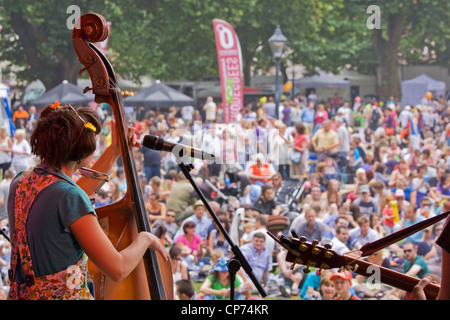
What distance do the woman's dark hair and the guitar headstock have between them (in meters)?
0.69

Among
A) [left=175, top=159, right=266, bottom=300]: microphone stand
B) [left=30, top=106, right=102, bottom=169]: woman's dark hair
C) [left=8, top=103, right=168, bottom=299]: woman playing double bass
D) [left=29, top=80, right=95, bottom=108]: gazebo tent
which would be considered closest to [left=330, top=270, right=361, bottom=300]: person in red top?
[left=175, top=159, right=266, bottom=300]: microphone stand

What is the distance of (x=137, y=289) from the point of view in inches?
95.4

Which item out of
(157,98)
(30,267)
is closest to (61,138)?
(30,267)

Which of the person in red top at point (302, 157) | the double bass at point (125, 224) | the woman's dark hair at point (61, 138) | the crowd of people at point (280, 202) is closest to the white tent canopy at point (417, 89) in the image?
the crowd of people at point (280, 202)

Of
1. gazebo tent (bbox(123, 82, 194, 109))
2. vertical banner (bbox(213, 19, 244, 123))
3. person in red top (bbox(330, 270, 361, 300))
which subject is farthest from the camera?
gazebo tent (bbox(123, 82, 194, 109))

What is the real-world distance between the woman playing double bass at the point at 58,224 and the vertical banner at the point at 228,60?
41.7 ft

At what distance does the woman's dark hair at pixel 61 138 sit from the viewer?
2.05 m

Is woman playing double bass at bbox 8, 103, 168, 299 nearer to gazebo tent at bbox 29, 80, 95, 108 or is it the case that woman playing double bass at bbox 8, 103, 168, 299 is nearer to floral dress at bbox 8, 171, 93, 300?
floral dress at bbox 8, 171, 93, 300

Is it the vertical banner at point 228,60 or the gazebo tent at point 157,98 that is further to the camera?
the gazebo tent at point 157,98

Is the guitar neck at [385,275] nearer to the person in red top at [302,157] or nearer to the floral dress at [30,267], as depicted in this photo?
the floral dress at [30,267]

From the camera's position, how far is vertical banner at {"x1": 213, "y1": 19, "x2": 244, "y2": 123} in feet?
48.5

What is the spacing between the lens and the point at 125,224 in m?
2.45

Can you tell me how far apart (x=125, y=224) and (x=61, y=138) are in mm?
507

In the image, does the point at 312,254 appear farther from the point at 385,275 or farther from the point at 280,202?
the point at 280,202
